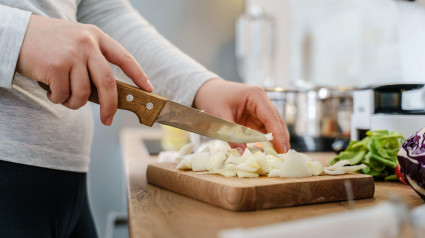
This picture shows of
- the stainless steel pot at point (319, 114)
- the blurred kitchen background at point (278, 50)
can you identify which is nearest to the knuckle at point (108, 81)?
the stainless steel pot at point (319, 114)

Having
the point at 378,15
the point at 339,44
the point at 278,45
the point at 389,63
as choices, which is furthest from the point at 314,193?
the point at 278,45

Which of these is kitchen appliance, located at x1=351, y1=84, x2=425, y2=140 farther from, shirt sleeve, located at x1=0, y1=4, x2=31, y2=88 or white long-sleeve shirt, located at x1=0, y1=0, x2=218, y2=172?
shirt sleeve, located at x1=0, y1=4, x2=31, y2=88

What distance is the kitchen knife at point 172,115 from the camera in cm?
69

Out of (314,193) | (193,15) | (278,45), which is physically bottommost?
(314,193)

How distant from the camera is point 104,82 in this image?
1.94 feet

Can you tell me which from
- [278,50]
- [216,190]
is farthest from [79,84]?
[278,50]

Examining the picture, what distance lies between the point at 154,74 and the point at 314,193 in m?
0.53

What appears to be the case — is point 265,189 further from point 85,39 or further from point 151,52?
point 151,52

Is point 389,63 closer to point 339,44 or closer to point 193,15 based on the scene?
point 339,44

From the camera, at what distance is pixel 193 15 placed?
330cm

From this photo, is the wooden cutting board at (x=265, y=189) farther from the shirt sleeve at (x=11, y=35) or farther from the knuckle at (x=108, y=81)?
the shirt sleeve at (x=11, y=35)

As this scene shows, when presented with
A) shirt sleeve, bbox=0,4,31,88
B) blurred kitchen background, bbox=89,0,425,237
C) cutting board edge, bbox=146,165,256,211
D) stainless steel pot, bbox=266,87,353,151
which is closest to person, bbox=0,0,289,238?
shirt sleeve, bbox=0,4,31,88

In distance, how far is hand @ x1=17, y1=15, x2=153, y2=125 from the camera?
554mm

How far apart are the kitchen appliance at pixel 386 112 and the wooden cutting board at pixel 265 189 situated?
1.08 feet
